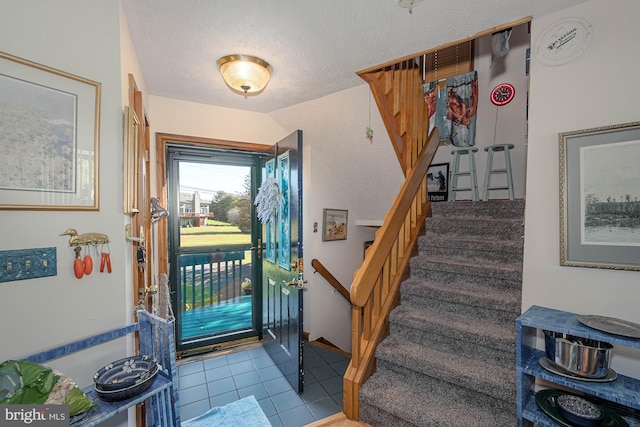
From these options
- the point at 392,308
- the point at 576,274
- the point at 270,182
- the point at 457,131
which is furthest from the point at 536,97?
the point at 270,182

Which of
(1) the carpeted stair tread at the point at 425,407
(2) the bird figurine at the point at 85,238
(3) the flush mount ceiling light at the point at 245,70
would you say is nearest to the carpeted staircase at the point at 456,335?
(1) the carpeted stair tread at the point at 425,407

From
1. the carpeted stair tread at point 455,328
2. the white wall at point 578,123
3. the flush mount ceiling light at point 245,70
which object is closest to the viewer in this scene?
the white wall at point 578,123


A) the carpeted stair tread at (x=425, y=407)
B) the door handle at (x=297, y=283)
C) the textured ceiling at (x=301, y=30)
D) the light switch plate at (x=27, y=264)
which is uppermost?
the textured ceiling at (x=301, y=30)

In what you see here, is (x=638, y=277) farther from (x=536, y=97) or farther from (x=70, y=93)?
(x=70, y=93)

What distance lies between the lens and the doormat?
197cm

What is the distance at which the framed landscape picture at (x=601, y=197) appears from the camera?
49.9 inches

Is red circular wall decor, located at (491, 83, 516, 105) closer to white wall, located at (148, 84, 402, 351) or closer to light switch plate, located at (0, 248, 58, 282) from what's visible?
white wall, located at (148, 84, 402, 351)

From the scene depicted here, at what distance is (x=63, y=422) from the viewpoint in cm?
94

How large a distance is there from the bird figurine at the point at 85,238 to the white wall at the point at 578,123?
211cm

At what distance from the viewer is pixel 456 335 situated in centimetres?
183

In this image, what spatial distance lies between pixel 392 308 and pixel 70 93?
2209mm

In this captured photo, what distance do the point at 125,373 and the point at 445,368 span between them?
5.40 feet

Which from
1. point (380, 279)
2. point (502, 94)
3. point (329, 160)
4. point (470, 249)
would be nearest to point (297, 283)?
point (380, 279)

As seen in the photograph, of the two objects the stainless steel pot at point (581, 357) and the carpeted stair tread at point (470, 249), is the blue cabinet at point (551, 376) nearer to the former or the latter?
the stainless steel pot at point (581, 357)
